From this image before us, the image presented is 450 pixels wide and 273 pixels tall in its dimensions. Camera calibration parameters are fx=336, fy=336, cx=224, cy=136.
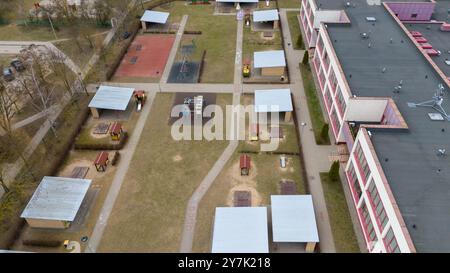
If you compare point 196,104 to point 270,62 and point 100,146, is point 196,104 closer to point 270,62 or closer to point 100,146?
point 100,146

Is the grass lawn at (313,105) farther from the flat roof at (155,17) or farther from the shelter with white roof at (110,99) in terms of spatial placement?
the flat roof at (155,17)

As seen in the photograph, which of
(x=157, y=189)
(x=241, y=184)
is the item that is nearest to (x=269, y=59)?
(x=241, y=184)

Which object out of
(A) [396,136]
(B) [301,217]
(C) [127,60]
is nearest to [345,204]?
(B) [301,217]

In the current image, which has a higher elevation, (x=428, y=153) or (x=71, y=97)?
(x=428, y=153)

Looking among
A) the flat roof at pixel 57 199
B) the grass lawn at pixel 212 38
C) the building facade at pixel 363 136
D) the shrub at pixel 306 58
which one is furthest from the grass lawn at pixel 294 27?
the flat roof at pixel 57 199
